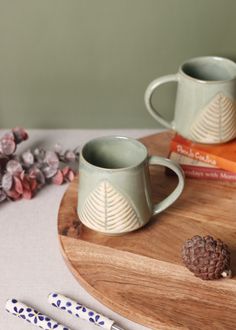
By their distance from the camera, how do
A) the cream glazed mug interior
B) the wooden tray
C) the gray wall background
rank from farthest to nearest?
the gray wall background → the cream glazed mug interior → the wooden tray

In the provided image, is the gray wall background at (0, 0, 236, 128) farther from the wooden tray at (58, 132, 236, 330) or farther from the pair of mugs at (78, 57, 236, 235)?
the wooden tray at (58, 132, 236, 330)

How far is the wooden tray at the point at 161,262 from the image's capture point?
68 cm

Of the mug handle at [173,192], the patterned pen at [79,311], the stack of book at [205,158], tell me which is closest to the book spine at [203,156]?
the stack of book at [205,158]

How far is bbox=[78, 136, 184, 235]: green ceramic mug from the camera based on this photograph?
29.0 inches

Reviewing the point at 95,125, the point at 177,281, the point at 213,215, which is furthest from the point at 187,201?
the point at 95,125

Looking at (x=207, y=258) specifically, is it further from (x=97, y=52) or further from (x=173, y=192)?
(x=97, y=52)

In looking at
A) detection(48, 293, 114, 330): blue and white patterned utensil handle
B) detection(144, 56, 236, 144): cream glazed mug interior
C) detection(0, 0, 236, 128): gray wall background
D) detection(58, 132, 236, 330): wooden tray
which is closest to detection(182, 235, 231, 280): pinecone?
detection(58, 132, 236, 330): wooden tray

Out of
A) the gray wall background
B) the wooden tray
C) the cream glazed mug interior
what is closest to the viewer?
the wooden tray

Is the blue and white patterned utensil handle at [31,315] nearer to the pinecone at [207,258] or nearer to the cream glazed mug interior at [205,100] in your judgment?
the pinecone at [207,258]

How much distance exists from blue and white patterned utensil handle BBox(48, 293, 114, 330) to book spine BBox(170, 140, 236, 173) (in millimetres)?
291

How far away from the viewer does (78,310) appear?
0.72 metres

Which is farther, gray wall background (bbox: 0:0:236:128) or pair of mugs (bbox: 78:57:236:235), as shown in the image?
gray wall background (bbox: 0:0:236:128)

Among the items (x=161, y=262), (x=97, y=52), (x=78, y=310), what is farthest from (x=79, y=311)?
(x=97, y=52)

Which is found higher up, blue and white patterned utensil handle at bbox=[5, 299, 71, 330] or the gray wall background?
the gray wall background
